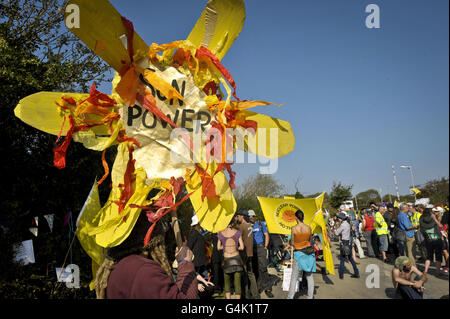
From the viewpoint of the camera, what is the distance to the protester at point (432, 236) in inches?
240

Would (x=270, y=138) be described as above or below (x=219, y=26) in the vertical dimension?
below

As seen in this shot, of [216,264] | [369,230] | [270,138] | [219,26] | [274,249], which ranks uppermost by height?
[219,26]

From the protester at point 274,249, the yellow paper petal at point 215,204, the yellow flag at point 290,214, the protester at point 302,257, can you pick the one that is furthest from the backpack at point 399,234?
the yellow paper petal at point 215,204

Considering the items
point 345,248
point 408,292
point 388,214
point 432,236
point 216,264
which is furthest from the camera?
point 388,214

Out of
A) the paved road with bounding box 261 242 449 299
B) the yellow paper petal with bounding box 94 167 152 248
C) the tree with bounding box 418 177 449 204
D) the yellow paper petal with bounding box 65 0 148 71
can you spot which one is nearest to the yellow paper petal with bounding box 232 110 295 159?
the yellow paper petal with bounding box 94 167 152 248

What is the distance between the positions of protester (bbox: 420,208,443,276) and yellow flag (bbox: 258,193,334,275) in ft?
7.53

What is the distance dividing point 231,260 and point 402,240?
16.6ft

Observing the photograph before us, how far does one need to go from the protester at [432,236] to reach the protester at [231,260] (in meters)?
4.23

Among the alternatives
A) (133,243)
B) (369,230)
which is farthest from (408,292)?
(369,230)

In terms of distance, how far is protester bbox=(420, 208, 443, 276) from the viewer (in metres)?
6.09

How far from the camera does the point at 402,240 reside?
7254mm

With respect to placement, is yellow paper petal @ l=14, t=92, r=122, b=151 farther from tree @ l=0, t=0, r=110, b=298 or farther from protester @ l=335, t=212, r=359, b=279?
protester @ l=335, t=212, r=359, b=279

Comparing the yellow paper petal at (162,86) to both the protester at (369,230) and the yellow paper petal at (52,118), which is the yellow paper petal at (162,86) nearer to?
the yellow paper petal at (52,118)

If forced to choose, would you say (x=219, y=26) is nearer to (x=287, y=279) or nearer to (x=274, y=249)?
(x=287, y=279)
